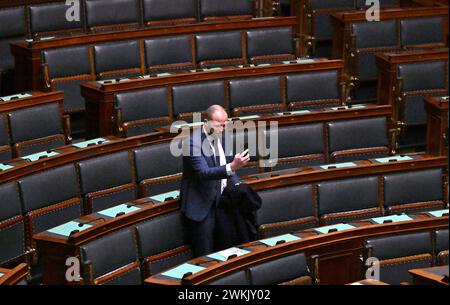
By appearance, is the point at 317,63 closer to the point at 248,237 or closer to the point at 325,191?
the point at 325,191

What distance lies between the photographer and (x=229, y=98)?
7.55 feet

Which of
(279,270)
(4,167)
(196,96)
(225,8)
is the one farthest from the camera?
(225,8)

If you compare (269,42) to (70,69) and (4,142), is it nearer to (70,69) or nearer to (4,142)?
(70,69)

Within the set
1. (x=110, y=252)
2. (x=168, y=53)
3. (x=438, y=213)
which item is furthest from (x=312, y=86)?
(x=110, y=252)

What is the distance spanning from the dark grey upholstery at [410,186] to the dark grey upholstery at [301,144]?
200mm

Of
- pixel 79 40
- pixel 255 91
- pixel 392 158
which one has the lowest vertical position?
pixel 392 158

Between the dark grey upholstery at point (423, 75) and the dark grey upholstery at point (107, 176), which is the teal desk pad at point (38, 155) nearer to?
the dark grey upholstery at point (107, 176)

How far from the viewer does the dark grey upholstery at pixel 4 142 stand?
2.07 meters

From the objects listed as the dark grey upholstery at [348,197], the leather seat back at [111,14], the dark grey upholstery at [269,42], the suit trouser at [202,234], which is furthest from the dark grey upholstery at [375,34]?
the suit trouser at [202,234]

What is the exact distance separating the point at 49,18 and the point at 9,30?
97 mm

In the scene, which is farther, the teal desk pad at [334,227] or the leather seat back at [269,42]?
the leather seat back at [269,42]

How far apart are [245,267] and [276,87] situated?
764 millimetres

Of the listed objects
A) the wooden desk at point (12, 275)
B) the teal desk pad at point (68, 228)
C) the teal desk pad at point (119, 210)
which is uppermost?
the teal desk pad at point (119, 210)

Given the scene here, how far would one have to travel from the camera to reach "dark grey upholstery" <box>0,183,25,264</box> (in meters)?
1.84
